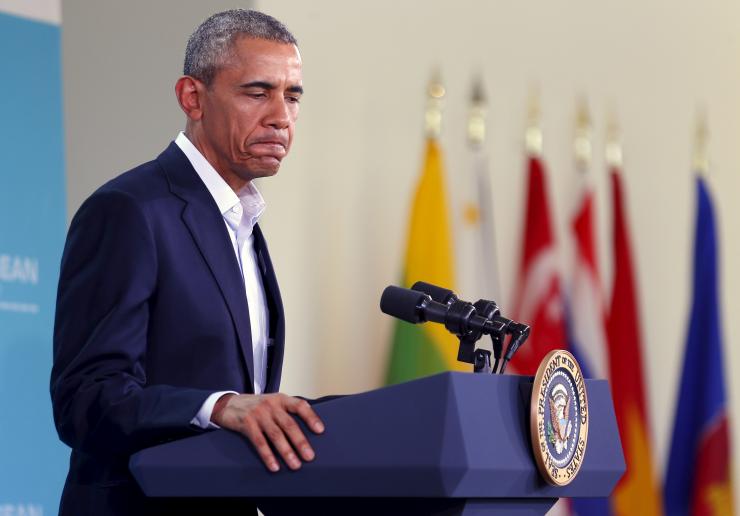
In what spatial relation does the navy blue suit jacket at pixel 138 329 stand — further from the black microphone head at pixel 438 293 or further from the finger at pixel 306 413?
the black microphone head at pixel 438 293

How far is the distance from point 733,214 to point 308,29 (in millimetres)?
2772

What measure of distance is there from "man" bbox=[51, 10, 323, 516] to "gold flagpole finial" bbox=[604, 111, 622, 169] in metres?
4.15

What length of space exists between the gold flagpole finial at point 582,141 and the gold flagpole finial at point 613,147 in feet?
0.38

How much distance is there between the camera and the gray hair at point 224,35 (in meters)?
2.40

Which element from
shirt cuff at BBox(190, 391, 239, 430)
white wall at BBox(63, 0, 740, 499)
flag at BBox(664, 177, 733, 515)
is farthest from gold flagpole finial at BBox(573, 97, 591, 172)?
shirt cuff at BBox(190, 391, 239, 430)

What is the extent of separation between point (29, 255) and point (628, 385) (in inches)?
133

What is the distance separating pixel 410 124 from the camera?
579 centimetres

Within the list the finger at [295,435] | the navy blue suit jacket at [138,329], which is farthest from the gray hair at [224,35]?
the finger at [295,435]

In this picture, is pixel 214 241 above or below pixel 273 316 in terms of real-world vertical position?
above

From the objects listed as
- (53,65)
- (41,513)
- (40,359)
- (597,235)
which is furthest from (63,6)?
(597,235)

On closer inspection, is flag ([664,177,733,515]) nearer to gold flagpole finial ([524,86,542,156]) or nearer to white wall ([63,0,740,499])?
white wall ([63,0,740,499])

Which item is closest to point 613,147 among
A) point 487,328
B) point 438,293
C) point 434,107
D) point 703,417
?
point 434,107

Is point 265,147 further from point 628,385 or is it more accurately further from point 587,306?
point 628,385

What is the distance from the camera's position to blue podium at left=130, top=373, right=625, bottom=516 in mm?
1649
